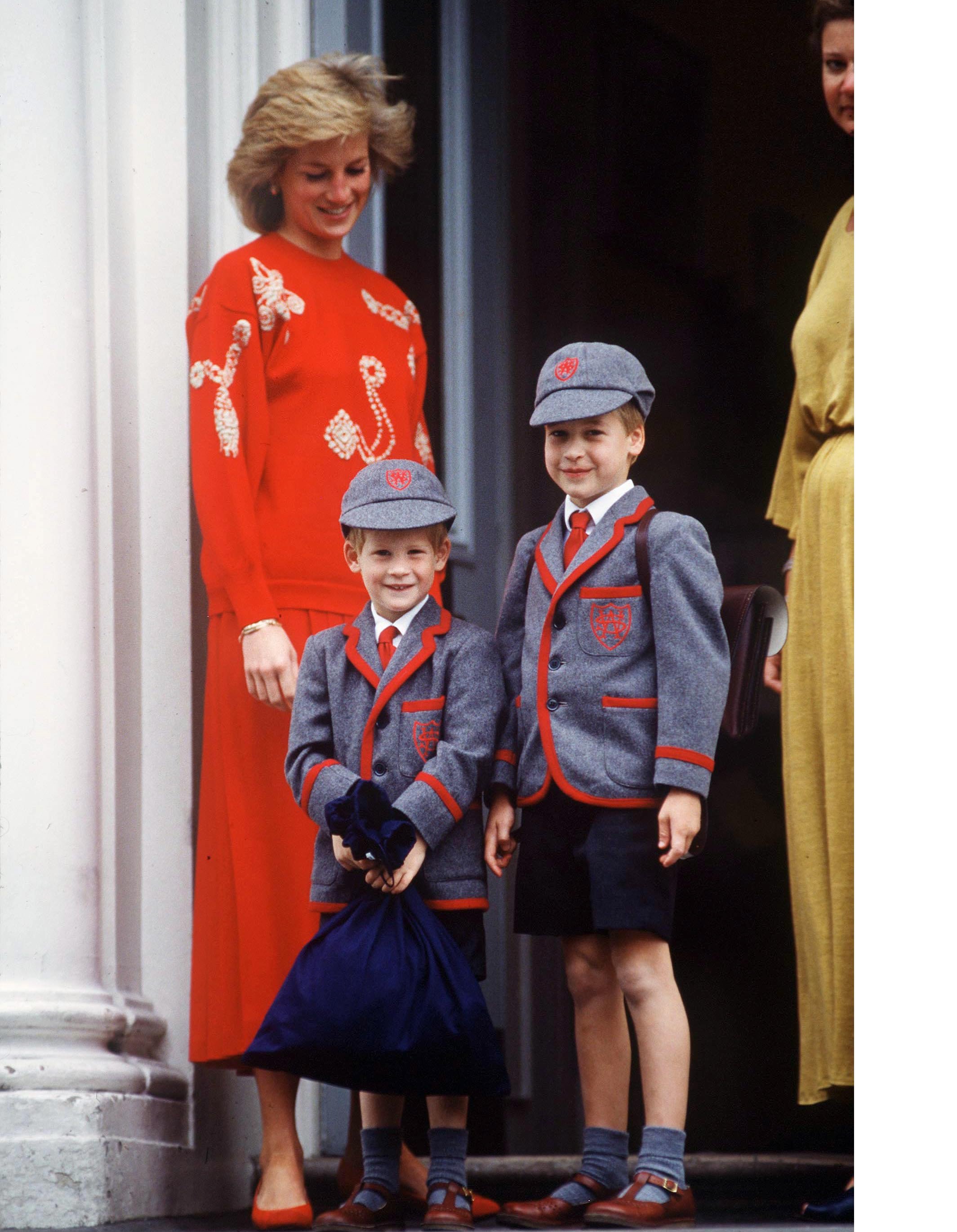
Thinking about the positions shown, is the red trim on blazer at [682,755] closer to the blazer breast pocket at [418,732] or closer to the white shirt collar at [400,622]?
the blazer breast pocket at [418,732]

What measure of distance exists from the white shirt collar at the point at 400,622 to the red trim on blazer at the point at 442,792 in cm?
28

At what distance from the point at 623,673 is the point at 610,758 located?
0.15 m

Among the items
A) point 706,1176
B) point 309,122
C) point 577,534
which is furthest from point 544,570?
point 706,1176

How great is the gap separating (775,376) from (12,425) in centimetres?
221

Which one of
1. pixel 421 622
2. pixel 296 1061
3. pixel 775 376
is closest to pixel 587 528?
pixel 421 622

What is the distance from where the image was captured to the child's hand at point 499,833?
11.2 ft

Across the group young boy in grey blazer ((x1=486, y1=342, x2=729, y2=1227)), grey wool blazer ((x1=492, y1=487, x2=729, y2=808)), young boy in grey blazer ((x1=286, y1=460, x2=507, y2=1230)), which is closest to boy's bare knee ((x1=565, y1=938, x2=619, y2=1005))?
young boy in grey blazer ((x1=486, y1=342, x2=729, y2=1227))

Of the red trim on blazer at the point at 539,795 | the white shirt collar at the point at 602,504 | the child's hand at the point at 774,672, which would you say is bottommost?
the red trim on blazer at the point at 539,795

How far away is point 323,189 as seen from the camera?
3908 mm

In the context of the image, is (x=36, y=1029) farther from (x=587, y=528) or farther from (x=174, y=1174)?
(x=587, y=528)

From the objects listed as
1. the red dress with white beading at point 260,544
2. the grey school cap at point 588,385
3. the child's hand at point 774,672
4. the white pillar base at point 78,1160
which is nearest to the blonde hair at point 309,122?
the red dress with white beading at point 260,544

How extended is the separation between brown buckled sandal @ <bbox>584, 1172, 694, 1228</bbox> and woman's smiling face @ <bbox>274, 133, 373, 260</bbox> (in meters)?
2.00

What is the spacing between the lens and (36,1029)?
11.7ft
